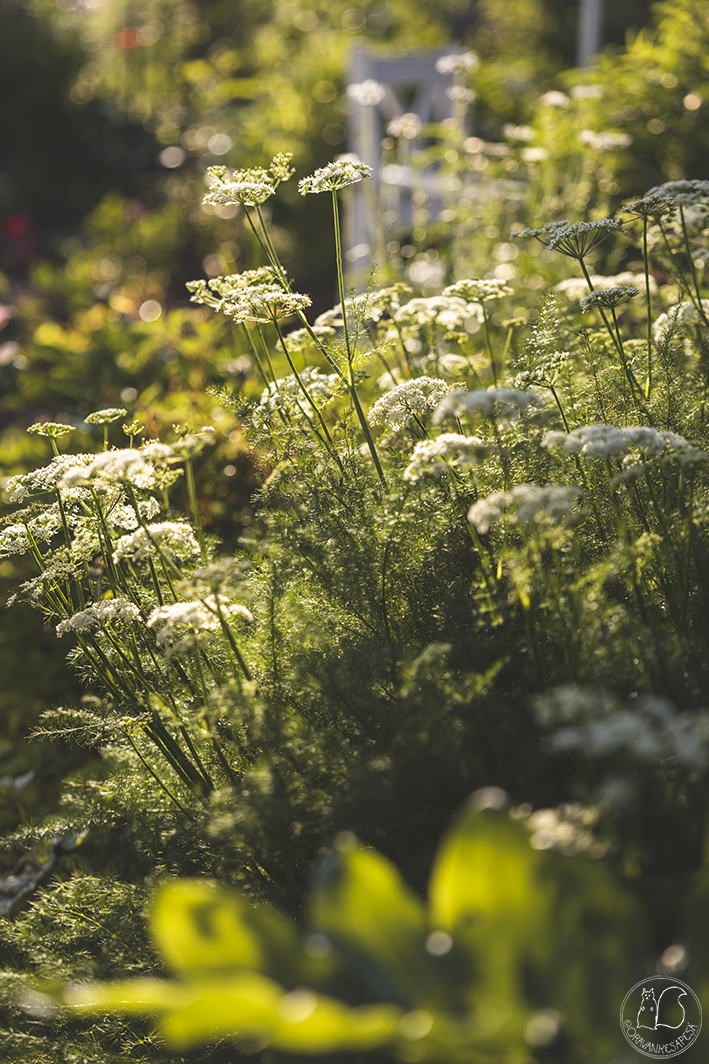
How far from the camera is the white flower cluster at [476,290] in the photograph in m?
1.86

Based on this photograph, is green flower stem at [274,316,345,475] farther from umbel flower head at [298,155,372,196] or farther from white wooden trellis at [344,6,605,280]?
white wooden trellis at [344,6,605,280]

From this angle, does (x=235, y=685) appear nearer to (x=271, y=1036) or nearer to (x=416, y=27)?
(x=271, y=1036)

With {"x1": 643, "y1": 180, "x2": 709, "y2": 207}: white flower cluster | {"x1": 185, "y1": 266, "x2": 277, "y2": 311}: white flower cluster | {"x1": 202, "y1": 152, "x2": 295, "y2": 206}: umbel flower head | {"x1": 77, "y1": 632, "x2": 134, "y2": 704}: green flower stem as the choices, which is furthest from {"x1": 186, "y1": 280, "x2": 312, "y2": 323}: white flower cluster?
{"x1": 643, "y1": 180, "x2": 709, "y2": 207}: white flower cluster

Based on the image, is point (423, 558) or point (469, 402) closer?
point (469, 402)

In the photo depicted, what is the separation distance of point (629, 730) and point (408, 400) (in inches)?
34.1

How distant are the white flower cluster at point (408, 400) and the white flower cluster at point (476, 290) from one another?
1.23ft

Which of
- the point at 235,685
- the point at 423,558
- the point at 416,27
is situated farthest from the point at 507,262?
the point at 416,27

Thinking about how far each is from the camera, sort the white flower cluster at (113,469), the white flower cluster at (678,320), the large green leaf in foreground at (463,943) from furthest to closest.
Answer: the white flower cluster at (678,320)
the white flower cluster at (113,469)
the large green leaf in foreground at (463,943)

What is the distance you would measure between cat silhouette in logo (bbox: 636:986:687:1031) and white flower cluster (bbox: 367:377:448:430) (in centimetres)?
104

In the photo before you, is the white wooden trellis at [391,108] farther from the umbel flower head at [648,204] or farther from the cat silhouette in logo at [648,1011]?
the cat silhouette in logo at [648,1011]

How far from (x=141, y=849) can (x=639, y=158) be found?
3.56 metres

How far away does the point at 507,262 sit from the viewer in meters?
3.26

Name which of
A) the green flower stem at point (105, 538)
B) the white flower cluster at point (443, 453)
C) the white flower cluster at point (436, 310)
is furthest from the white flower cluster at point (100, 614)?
the white flower cluster at point (436, 310)

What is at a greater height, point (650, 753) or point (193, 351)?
point (193, 351)
